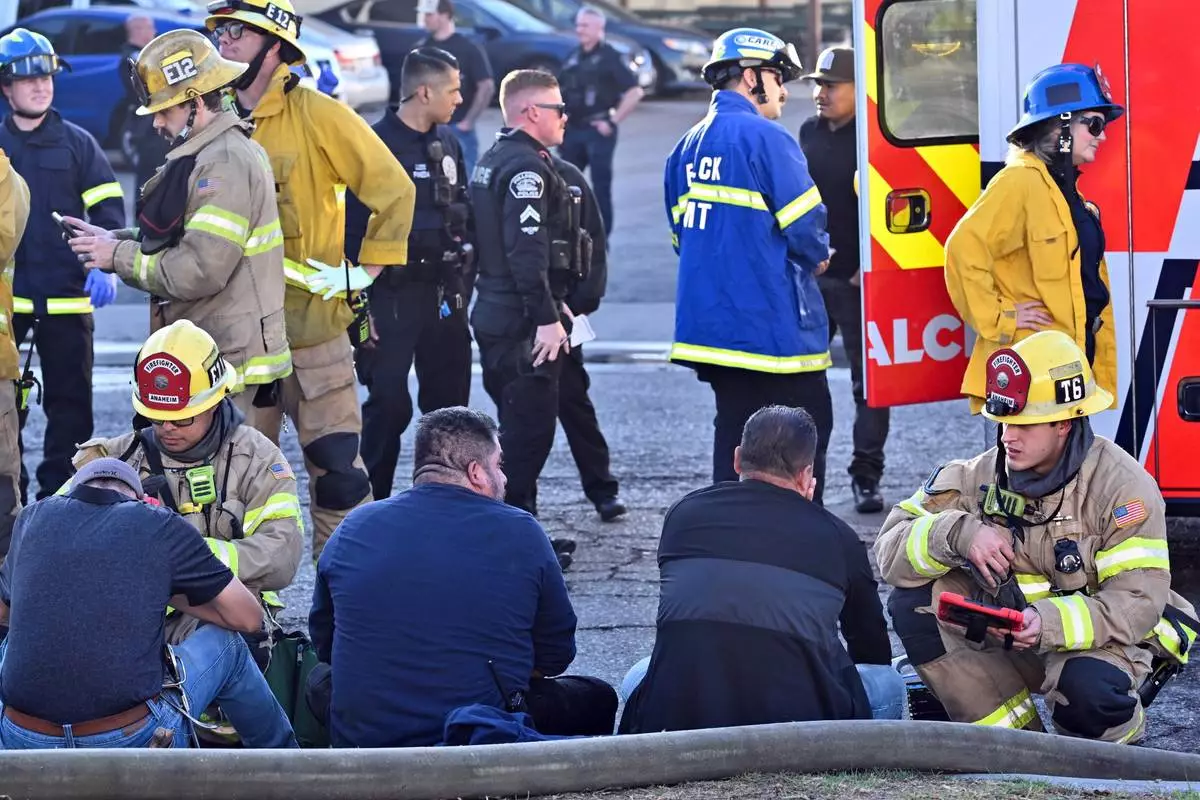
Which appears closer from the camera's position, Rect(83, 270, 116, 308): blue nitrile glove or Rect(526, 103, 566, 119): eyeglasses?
Rect(526, 103, 566, 119): eyeglasses

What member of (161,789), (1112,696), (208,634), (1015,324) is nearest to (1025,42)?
(1015,324)

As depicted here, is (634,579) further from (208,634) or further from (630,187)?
(630,187)

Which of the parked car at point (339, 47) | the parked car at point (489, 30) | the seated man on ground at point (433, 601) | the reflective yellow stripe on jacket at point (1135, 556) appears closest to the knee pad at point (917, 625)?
the reflective yellow stripe on jacket at point (1135, 556)

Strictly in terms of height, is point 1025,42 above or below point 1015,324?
above

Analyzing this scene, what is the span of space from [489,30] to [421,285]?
1296cm

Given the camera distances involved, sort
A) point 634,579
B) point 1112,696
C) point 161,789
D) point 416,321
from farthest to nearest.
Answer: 1. point 416,321
2. point 634,579
3. point 1112,696
4. point 161,789

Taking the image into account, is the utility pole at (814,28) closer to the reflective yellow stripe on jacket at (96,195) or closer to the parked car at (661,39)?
the parked car at (661,39)

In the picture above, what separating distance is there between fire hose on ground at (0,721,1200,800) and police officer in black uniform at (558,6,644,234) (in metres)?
9.68

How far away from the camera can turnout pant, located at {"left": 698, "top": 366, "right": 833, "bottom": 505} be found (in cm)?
665

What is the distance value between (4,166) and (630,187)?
35.8 ft

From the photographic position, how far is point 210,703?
480 centimetres

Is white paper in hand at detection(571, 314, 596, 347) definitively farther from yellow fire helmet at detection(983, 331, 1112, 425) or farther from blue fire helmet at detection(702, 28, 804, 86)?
yellow fire helmet at detection(983, 331, 1112, 425)

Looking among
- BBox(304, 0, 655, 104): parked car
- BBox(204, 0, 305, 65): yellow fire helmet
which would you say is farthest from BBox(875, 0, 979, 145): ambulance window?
BBox(304, 0, 655, 104): parked car

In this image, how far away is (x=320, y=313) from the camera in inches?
261
